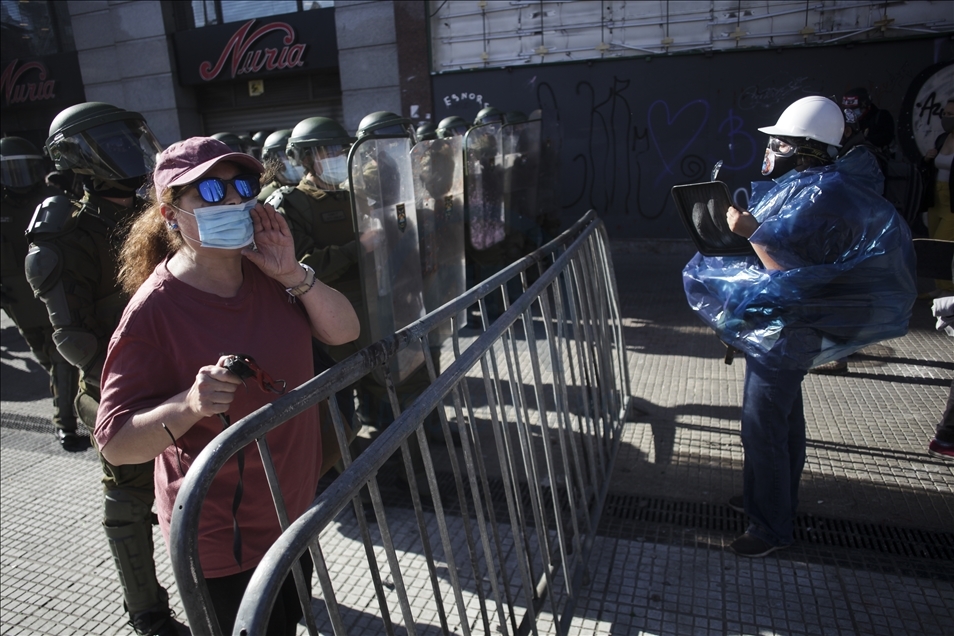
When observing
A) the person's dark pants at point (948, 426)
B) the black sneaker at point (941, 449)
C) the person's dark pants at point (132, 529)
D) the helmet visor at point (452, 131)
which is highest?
the helmet visor at point (452, 131)

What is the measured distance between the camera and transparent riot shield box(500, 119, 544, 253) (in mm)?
6621

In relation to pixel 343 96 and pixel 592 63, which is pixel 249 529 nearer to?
pixel 592 63

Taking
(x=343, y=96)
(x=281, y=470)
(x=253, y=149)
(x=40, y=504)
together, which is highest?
(x=343, y=96)

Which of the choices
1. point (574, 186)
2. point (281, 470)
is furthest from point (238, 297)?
point (574, 186)

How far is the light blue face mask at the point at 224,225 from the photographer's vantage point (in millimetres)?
1707

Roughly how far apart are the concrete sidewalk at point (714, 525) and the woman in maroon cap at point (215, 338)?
1.13 metres

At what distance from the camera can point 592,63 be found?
955cm

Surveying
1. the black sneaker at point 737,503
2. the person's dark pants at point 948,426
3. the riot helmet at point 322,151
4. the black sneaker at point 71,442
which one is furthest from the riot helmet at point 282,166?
the person's dark pants at point 948,426

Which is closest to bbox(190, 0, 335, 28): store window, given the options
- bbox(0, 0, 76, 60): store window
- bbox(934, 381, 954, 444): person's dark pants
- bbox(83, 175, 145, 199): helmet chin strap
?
bbox(0, 0, 76, 60): store window

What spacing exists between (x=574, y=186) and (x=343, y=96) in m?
4.38

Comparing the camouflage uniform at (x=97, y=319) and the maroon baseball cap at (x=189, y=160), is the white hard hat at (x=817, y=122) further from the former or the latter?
the camouflage uniform at (x=97, y=319)

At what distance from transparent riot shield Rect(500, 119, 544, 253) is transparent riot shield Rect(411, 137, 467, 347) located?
5.37 ft

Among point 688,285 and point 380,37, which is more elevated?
point 380,37

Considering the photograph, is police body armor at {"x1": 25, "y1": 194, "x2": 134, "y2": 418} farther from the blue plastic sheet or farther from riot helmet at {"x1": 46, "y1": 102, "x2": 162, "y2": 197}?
the blue plastic sheet
